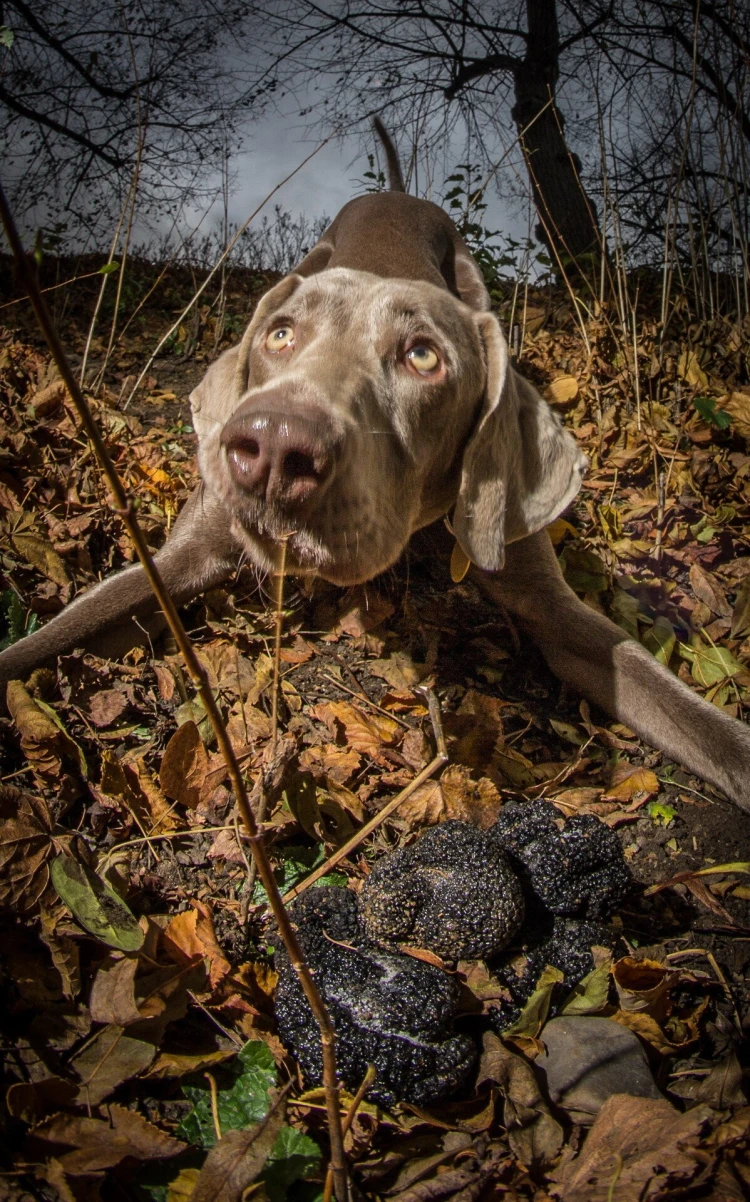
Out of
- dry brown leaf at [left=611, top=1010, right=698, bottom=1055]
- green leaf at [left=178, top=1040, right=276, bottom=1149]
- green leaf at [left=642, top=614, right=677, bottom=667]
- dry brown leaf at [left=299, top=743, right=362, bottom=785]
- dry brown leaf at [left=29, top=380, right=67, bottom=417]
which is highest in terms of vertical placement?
dry brown leaf at [left=29, top=380, right=67, bottom=417]

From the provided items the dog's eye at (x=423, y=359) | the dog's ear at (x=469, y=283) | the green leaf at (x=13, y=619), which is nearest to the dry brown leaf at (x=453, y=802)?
the dog's eye at (x=423, y=359)

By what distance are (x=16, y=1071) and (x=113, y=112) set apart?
21.1 feet

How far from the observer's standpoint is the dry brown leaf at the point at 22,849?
4.73 ft

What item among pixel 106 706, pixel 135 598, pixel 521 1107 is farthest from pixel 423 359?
pixel 521 1107

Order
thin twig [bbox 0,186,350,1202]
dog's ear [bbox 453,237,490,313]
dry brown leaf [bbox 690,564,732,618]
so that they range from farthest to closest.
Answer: dog's ear [bbox 453,237,490,313]
dry brown leaf [bbox 690,564,732,618]
thin twig [bbox 0,186,350,1202]

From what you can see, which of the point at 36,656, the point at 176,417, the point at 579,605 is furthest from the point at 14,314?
the point at 579,605

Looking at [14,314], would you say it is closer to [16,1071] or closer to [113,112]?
[113,112]

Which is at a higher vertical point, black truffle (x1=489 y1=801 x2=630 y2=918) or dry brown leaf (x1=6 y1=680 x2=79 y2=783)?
dry brown leaf (x1=6 y1=680 x2=79 y2=783)

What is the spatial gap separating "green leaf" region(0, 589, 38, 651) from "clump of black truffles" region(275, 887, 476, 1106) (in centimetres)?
149

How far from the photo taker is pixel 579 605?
2680mm

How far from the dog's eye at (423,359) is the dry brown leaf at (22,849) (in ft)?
4.73

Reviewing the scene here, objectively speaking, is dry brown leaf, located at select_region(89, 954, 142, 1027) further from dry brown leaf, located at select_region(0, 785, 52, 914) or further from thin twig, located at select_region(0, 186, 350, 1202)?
thin twig, located at select_region(0, 186, 350, 1202)

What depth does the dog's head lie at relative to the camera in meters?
1.45

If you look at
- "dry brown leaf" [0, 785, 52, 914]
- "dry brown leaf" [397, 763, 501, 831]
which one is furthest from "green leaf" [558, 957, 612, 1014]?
"dry brown leaf" [0, 785, 52, 914]
